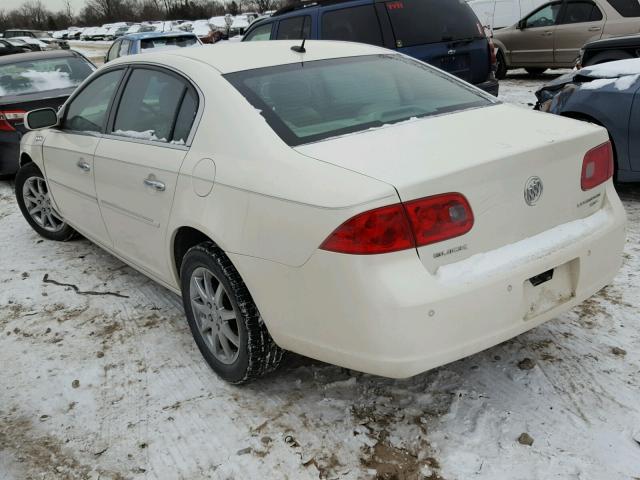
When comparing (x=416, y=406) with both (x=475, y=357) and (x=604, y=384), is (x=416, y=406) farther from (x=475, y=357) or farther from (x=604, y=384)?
(x=604, y=384)

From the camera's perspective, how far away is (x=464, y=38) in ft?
23.0

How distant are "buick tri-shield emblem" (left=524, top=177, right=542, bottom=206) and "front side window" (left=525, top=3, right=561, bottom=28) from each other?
11.1 meters

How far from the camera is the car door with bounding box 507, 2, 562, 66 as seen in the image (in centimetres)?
1207

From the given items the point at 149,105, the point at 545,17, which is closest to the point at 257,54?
the point at 149,105

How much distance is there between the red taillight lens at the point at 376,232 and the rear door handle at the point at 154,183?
1221 millimetres

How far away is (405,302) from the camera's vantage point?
208 cm

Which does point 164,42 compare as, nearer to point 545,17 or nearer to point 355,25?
point 355,25

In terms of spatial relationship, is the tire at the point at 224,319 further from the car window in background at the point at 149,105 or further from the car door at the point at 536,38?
the car door at the point at 536,38

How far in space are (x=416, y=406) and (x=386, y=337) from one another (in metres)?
0.70

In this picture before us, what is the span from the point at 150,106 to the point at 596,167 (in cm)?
230

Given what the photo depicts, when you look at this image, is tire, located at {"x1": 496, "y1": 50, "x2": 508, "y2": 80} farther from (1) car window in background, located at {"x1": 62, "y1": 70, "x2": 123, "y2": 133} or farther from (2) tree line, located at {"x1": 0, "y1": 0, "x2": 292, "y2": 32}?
(2) tree line, located at {"x1": 0, "y1": 0, "x2": 292, "y2": 32}

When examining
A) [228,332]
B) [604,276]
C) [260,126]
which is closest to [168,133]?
[260,126]

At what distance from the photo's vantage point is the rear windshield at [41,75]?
24.6 feet

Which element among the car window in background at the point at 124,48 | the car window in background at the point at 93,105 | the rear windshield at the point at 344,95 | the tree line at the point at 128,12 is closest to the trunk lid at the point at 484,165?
the rear windshield at the point at 344,95
